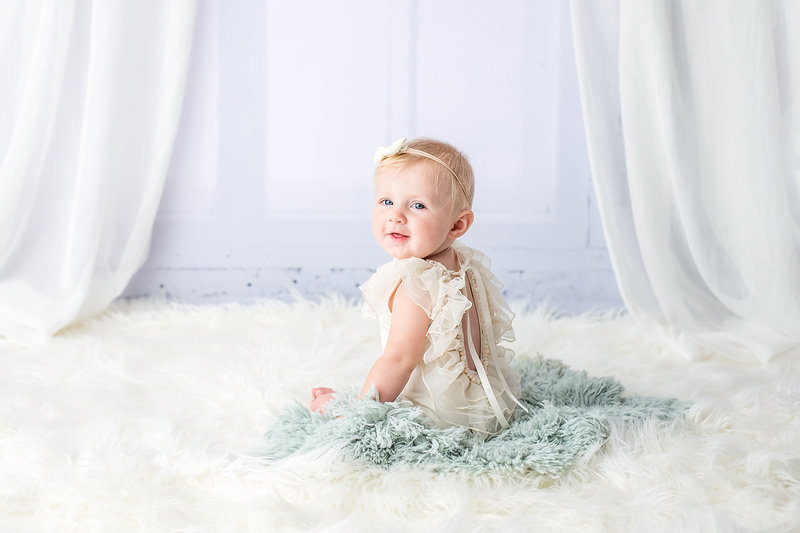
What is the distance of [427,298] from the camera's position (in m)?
1.22

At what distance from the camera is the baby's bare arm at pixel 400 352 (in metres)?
1.21

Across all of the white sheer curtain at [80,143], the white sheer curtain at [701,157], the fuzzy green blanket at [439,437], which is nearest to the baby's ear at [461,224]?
the fuzzy green blanket at [439,437]

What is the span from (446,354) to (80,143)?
146 centimetres

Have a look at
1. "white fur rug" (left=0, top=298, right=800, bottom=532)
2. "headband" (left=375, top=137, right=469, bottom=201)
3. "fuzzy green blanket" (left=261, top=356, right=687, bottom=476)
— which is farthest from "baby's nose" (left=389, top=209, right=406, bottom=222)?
"white fur rug" (left=0, top=298, right=800, bottom=532)

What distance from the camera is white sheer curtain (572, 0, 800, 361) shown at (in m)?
1.90

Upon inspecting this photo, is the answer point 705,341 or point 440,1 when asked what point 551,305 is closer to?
point 705,341

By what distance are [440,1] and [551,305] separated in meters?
1.06

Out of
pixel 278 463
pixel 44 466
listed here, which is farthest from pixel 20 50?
pixel 278 463

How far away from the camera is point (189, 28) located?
221cm

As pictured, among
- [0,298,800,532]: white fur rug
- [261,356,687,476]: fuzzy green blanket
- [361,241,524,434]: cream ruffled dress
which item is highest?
[361,241,524,434]: cream ruffled dress

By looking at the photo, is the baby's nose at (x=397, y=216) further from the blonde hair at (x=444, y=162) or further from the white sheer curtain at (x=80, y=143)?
the white sheer curtain at (x=80, y=143)

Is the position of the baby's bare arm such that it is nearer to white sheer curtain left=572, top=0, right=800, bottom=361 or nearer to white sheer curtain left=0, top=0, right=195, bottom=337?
white sheer curtain left=572, top=0, right=800, bottom=361

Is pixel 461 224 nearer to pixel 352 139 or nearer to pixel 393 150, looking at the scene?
pixel 393 150

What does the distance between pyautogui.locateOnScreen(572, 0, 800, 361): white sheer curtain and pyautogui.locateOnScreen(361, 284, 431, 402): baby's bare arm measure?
0.96 meters
